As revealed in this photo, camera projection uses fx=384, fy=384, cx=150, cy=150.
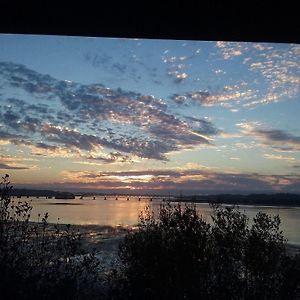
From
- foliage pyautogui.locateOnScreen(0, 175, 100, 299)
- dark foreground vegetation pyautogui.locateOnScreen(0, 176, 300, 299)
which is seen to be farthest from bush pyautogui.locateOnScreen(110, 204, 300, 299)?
foliage pyautogui.locateOnScreen(0, 175, 100, 299)

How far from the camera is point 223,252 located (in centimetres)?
518

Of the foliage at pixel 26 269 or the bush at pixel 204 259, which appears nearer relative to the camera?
the foliage at pixel 26 269

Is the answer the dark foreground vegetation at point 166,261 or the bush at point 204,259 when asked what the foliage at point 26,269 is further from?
the bush at point 204,259

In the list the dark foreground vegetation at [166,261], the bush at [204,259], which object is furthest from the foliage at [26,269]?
the bush at [204,259]

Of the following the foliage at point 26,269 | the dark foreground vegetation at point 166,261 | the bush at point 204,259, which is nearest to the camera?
the foliage at point 26,269

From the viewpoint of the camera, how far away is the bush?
4.59 meters

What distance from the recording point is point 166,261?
4.76 meters

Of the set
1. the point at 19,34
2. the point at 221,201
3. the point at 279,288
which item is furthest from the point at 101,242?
the point at 19,34

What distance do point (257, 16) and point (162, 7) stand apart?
2.07 ft

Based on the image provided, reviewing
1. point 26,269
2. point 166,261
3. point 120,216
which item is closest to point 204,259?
point 166,261

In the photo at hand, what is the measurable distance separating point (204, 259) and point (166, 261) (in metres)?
0.52

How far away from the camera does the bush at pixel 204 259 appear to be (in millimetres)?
4594

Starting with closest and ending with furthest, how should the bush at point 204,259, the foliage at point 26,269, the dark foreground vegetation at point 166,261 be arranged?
the foliage at point 26,269 < the dark foreground vegetation at point 166,261 < the bush at point 204,259

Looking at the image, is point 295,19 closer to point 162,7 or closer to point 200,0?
point 200,0
